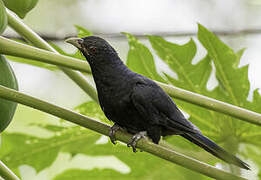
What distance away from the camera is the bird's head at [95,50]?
1.56 m

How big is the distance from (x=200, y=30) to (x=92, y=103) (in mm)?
564

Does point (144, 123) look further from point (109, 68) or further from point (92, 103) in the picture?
point (92, 103)

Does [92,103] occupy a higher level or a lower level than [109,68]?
lower

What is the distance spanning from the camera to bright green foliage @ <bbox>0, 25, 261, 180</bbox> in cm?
176

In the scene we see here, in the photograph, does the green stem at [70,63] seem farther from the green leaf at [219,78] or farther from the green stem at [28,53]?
the green leaf at [219,78]

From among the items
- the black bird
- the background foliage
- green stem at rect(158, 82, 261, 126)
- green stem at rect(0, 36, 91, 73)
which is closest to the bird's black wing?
the black bird

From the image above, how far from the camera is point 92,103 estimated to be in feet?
6.41

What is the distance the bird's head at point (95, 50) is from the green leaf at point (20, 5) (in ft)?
1.13

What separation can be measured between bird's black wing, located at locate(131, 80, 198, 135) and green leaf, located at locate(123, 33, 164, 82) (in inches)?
11.8

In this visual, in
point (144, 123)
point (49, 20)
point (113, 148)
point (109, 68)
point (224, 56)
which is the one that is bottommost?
point (49, 20)

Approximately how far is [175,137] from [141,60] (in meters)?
0.36

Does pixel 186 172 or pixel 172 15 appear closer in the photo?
pixel 186 172

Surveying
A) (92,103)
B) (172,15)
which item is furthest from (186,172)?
(172,15)

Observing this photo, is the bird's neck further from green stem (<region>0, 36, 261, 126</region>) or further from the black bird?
green stem (<region>0, 36, 261, 126</region>)
